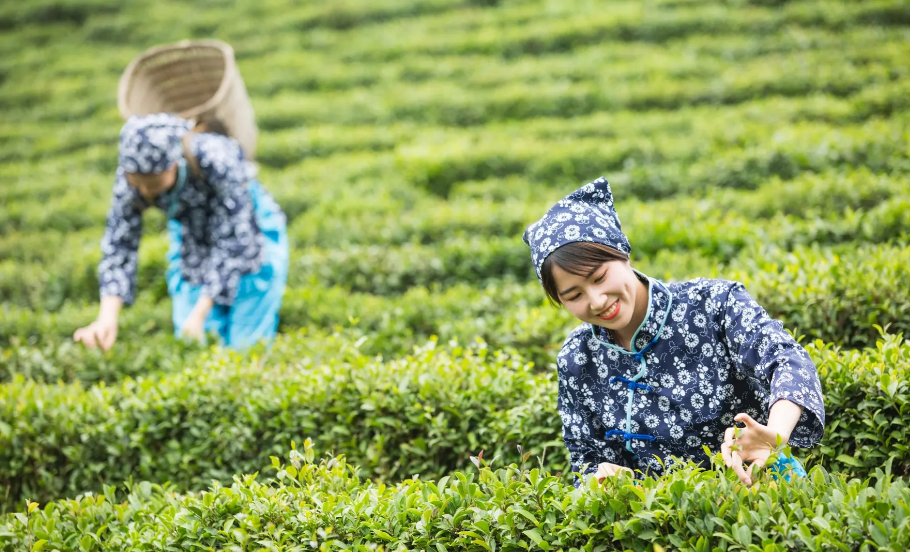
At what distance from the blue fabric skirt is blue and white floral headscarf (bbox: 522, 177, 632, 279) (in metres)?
2.88

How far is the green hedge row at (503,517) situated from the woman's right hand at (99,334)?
4.65ft

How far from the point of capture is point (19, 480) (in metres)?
3.92

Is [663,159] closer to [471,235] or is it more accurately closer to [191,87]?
[471,235]

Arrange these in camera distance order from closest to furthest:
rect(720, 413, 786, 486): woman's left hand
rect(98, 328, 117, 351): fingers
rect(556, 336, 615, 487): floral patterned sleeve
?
rect(720, 413, 786, 486): woman's left hand < rect(556, 336, 615, 487): floral patterned sleeve < rect(98, 328, 117, 351): fingers

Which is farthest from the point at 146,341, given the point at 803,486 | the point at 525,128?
the point at 525,128

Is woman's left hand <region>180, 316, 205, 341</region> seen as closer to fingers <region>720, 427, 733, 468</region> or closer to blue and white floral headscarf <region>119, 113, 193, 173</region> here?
blue and white floral headscarf <region>119, 113, 193, 173</region>

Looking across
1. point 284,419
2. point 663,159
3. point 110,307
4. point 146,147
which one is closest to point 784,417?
point 284,419

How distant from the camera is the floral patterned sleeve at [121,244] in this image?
15.0 feet

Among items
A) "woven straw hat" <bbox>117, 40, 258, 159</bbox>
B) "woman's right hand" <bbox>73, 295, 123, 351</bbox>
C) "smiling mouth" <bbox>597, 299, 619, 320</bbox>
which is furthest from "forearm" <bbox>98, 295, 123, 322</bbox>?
"smiling mouth" <bbox>597, 299, 619, 320</bbox>

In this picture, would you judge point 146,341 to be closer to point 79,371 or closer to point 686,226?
point 79,371

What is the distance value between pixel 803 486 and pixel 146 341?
15.6ft

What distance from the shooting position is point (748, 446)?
2037 millimetres

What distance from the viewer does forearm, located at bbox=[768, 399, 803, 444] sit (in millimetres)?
2014

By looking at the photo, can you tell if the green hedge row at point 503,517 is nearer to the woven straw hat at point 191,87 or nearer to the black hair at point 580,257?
the black hair at point 580,257
